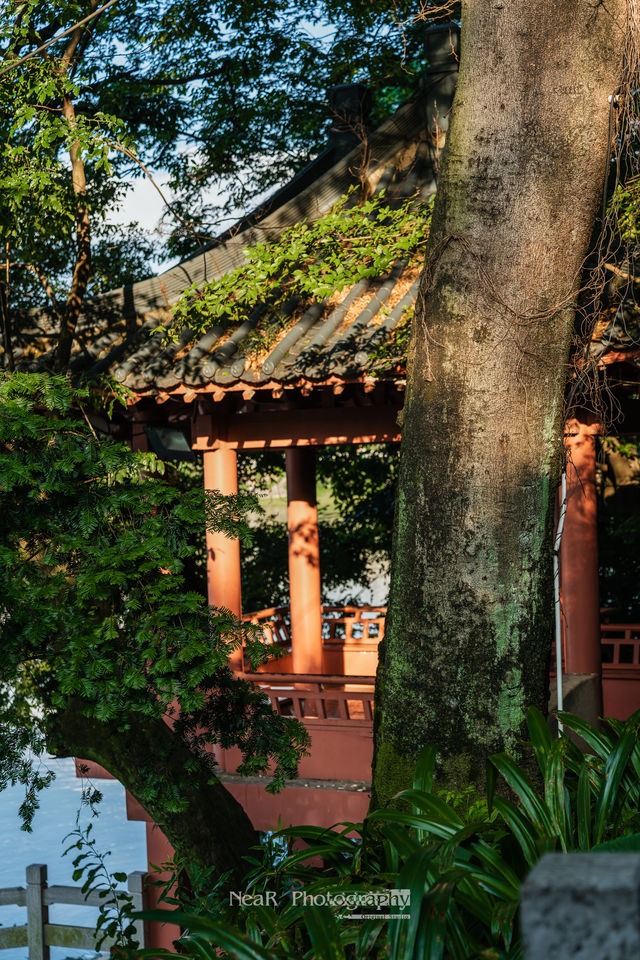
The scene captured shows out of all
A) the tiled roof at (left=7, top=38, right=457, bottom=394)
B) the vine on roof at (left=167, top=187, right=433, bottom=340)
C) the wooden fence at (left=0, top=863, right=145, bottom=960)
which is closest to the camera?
the vine on roof at (left=167, top=187, right=433, bottom=340)

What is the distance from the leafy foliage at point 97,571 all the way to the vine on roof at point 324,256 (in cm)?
224

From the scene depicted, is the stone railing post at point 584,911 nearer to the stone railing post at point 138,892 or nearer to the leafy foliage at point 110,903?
the leafy foliage at point 110,903

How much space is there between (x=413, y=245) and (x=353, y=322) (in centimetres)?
57

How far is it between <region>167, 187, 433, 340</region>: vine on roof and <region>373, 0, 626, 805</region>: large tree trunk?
7.00ft

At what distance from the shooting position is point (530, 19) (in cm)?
260

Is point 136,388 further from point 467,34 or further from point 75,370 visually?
point 467,34

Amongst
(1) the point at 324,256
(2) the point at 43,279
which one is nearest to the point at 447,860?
(1) the point at 324,256

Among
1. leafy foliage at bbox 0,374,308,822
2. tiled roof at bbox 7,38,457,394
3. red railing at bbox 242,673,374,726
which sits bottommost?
red railing at bbox 242,673,374,726

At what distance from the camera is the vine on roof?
4812 millimetres

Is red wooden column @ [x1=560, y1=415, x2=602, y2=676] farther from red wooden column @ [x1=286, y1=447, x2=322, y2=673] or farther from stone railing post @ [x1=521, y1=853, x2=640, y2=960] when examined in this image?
stone railing post @ [x1=521, y1=853, x2=640, y2=960]

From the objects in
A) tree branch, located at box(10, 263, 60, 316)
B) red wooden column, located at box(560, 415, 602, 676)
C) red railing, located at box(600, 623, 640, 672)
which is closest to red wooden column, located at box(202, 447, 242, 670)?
tree branch, located at box(10, 263, 60, 316)

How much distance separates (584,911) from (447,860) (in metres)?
0.96

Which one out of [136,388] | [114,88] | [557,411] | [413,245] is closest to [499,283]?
[557,411]

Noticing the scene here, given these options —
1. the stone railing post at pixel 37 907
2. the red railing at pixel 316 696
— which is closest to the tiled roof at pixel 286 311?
the red railing at pixel 316 696
